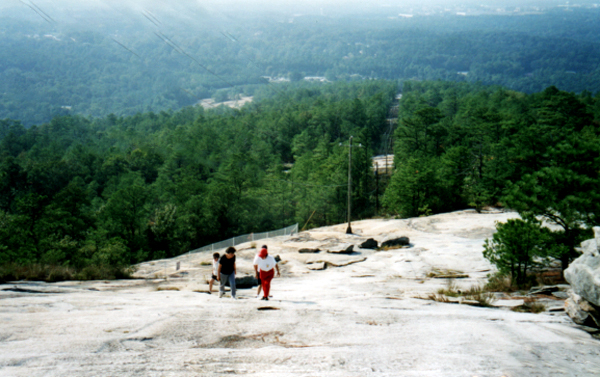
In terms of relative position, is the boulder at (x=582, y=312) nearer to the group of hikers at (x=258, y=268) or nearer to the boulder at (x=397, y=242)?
the group of hikers at (x=258, y=268)

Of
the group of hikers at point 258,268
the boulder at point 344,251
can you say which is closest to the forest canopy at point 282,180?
the boulder at point 344,251

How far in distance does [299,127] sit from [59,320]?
108242 mm

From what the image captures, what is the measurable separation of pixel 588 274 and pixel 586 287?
1.05 ft

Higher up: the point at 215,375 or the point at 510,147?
the point at 510,147

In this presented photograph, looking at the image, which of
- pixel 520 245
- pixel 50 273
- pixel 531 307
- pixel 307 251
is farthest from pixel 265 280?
pixel 307 251

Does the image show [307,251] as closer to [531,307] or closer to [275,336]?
[531,307]

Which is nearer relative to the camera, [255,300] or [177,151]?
[255,300]

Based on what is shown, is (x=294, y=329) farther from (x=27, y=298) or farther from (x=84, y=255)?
(x=84, y=255)

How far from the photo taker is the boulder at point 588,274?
32.0ft

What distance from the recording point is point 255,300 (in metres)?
12.8

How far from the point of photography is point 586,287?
32.8ft

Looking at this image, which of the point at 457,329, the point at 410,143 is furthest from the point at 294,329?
the point at 410,143

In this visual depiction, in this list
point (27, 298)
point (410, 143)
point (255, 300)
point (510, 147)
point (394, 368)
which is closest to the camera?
point (394, 368)

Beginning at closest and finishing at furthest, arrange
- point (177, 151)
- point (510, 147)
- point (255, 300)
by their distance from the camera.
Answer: point (255, 300), point (510, 147), point (177, 151)
